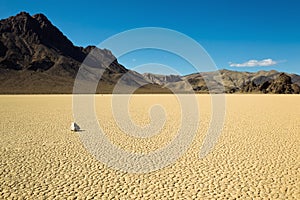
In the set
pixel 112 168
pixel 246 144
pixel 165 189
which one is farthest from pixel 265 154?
pixel 112 168

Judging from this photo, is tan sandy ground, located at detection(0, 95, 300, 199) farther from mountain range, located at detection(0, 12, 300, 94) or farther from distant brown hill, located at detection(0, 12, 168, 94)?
distant brown hill, located at detection(0, 12, 168, 94)

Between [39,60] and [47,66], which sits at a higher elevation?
[39,60]

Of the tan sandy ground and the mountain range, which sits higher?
the mountain range

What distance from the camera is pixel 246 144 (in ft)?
29.6

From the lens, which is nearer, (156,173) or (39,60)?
(156,173)

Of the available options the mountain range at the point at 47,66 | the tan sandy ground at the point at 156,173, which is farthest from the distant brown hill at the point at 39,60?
the tan sandy ground at the point at 156,173

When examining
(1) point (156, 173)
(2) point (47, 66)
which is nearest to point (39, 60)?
(2) point (47, 66)

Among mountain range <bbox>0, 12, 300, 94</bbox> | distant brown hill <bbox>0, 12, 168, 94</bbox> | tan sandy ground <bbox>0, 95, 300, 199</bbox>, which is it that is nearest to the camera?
tan sandy ground <bbox>0, 95, 300, 199</bbox>

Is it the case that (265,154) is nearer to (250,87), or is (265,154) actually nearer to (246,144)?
(246,144)

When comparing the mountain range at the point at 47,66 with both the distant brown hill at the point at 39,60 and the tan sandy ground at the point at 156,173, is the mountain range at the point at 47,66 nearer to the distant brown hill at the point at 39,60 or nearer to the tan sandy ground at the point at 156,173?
the distant brown hill at the point at 39,60

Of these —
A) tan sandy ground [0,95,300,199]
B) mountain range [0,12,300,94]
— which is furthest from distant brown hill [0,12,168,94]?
tan sandy ground [0,95,300,199]

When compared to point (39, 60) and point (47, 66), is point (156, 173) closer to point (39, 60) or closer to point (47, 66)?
point (47, 66)

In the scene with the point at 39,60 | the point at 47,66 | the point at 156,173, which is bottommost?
the point at 156,173

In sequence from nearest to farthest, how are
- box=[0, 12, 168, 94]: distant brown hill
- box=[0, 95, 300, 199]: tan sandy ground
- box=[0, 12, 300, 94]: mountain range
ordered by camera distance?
1. box=[0, 95, 300, 199]: tan sandy ground
2. box=[0, 12, 300, 94]: mountain range
3. box=[0, 12, 168, 94]: distant brown hill
